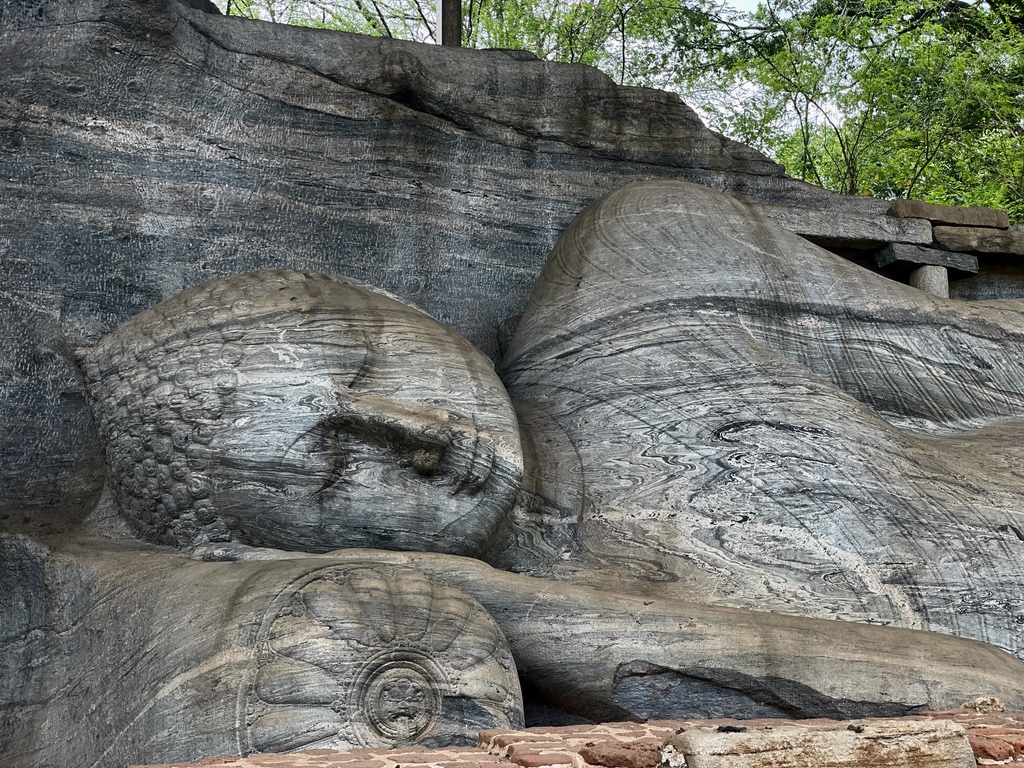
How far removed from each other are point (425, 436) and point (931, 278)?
9.53 feet

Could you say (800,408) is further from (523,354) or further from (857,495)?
(523,354)

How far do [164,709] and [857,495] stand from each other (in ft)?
6.24

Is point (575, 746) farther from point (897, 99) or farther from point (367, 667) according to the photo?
point (897, 99)

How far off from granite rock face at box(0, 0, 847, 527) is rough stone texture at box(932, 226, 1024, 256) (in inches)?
29.6

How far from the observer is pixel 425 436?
2.97 meters

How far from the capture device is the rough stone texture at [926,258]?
16.5 feet

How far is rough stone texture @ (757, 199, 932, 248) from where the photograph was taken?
4895 millimetres

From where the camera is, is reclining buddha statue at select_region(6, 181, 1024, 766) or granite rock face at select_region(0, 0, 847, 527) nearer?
reclining buddha statue at select_region(6, 181, 1024, 766)

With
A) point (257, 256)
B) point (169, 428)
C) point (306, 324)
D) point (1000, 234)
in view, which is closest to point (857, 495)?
point (306, 324)

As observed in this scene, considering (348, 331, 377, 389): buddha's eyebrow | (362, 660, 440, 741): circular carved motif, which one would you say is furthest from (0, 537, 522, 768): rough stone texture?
(348, 331, 377, 389): buddha's eyebrow

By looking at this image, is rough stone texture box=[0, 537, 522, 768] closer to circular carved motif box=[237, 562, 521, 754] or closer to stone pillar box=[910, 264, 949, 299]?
circular carved motif box=[237, 562, 521, 754]

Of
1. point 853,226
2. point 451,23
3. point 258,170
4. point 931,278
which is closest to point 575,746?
point 258,170

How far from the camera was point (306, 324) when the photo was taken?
3.07m

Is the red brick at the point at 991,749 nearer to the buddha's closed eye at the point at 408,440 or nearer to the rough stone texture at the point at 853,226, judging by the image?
the buddha's closed eye at the point at 408,440
